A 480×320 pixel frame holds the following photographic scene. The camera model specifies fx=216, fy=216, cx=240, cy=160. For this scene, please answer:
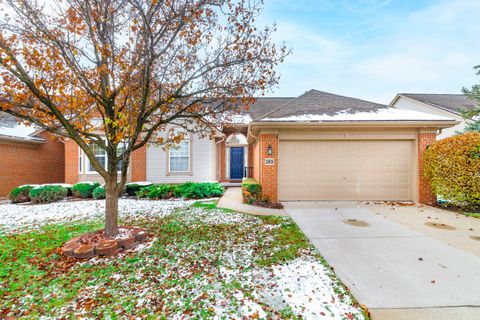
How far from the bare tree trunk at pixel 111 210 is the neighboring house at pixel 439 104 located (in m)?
19.1

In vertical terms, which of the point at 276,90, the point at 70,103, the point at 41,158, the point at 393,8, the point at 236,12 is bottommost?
the point at 41,158

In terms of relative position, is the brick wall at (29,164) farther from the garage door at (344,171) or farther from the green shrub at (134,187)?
the garage door at (344,171)

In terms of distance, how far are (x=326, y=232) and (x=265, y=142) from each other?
13.3 ft

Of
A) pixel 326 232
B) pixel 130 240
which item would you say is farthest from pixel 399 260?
pixel 130 240

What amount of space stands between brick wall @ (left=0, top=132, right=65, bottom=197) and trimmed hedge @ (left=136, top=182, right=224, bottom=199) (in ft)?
16.9

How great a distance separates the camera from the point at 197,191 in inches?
390

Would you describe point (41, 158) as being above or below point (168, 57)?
below

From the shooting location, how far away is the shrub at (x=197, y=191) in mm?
9898

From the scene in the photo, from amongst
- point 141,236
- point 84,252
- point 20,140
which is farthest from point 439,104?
point 20,140

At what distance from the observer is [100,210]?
314 inches

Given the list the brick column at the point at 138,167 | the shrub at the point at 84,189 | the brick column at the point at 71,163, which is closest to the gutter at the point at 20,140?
the brick column at the point at 71,163

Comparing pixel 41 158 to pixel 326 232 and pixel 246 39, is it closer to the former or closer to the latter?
pixel 246 39

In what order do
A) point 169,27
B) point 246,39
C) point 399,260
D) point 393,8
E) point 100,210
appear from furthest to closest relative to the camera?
point 393,8 < point 100,210 < point 246,39 < point 169,27 < point 399,260

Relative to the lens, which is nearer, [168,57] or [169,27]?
[169,27]
